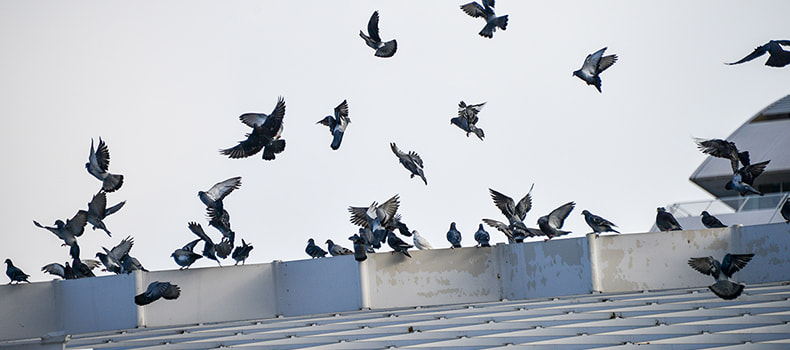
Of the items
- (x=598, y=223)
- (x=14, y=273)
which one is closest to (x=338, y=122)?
(x=598, y=223)

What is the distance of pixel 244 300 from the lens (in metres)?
19.5

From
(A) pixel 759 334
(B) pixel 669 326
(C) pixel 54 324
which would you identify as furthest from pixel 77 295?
(A) pixel 759 334

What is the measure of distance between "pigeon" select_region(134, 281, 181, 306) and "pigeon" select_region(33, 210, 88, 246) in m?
4.78

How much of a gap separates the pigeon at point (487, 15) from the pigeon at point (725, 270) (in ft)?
19.6

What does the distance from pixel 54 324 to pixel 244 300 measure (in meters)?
3.55

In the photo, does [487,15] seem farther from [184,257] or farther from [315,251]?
[315,251]

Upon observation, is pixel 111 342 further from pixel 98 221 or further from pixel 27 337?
pixel 98 221

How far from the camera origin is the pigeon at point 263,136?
62.1ft

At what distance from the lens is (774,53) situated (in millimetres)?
17281

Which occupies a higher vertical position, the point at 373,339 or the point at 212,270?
the point at 212,270

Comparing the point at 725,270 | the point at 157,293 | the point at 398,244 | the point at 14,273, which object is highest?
the point at 14,273

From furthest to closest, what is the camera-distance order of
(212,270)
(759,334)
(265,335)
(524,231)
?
(524,231), (212,270), (265,335), (759,334)

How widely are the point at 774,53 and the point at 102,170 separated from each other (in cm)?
1272

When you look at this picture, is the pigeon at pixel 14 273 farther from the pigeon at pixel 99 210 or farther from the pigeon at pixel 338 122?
the pigeon at pixel 338 122
